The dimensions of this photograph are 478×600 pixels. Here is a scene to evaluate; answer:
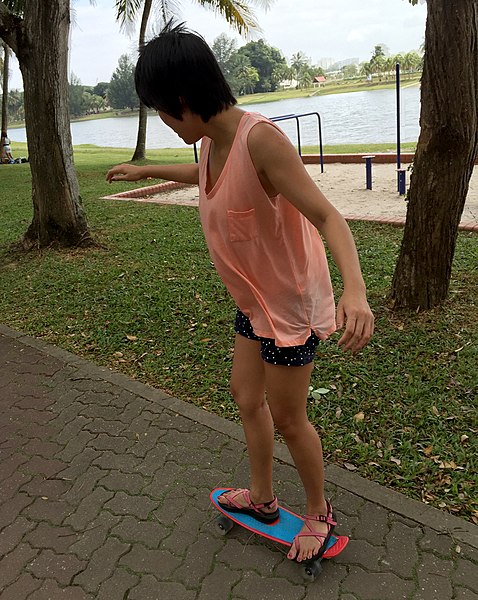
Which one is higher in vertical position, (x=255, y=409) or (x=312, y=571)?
(x=255, y=409)

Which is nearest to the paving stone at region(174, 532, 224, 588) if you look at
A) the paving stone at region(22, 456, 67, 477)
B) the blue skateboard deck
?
the blue skateboard deck

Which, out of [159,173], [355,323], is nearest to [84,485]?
[159,173]

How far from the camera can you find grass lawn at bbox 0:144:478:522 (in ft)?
9.14

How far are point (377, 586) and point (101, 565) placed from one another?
1103mm

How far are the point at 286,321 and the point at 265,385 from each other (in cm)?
36

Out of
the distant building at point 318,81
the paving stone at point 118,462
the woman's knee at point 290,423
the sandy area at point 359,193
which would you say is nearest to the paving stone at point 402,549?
the woman's knee at point 290,423

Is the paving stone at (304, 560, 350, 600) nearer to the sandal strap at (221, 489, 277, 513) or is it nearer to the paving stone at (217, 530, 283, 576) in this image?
the paving stone at (217, 530, 283, 576)

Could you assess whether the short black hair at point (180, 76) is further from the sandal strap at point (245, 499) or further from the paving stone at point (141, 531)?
the paving stone at point (141, 531)

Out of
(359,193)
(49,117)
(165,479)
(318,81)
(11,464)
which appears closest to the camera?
(165,479)

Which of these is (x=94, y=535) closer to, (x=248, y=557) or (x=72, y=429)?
(x=248, y=557)

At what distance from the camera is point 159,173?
7.64ft

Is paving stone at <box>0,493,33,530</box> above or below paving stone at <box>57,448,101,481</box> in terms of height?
below

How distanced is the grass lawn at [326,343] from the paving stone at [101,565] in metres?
1.05

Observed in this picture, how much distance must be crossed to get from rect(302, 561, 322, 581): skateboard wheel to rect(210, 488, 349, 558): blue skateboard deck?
0.05m
